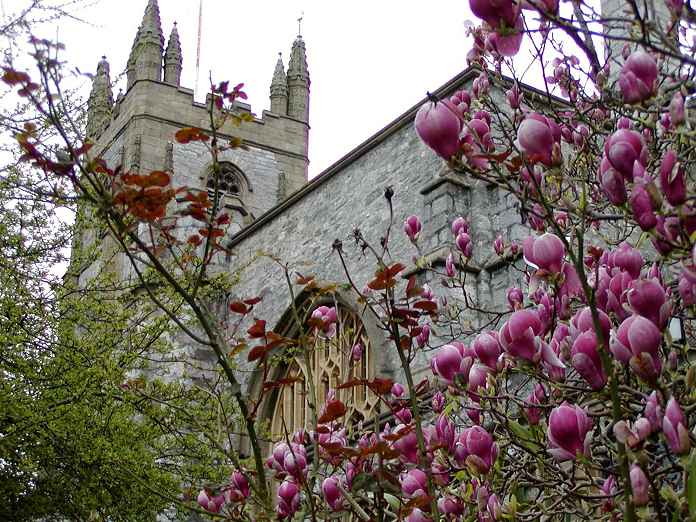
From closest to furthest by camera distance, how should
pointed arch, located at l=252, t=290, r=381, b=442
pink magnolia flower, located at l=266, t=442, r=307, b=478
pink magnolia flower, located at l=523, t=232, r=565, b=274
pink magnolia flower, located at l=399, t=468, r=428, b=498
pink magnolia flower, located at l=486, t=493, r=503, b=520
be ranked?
pink magnolia flower, located at l=523, t=232, r=565, b=274 → pink magnolia flower, located at l=486, t=493, r=503, b=520 → pink magnolia flower, located at l=399, t=468, r=428, b=498 → pink magnolia flower, located at l=266, t=442, r=307, b=478 → pointed arch, located at l=252, t=290, r=381, b=442

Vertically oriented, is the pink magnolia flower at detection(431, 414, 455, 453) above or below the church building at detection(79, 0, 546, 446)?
below

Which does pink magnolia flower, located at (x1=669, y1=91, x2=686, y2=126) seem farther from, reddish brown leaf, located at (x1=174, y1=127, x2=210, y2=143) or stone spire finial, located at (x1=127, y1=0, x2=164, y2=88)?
stone spire finial, located at (x1=127, y1=0, x2=164, y2=88)

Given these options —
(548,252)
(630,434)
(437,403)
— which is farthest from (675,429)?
(437,403)

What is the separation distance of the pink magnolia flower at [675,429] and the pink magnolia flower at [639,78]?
64 centimetres

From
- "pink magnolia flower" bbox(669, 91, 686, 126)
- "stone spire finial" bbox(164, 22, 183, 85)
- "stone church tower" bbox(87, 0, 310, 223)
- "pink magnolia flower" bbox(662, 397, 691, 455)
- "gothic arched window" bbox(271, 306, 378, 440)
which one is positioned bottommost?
"pink magnolia flower" bbox(662, 397, 691, 455)

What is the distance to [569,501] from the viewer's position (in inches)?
103

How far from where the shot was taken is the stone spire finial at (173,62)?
19.9 meters

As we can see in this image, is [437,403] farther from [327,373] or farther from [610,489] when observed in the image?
[327,373]

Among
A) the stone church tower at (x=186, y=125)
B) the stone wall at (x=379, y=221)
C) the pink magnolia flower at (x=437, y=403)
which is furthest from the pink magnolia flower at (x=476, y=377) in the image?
the stone church tower at (x=186, y=125)

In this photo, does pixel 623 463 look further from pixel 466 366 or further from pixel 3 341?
pixel 3 341

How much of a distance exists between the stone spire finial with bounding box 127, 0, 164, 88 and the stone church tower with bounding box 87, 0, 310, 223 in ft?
0.07

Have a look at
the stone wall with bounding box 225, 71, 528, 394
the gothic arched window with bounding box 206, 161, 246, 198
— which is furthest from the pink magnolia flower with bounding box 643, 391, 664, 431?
the gothic arched window with bounding box 206, 161, 246, 198

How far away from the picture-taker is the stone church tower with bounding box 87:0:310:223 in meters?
18.3

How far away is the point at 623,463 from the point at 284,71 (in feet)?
67.0
